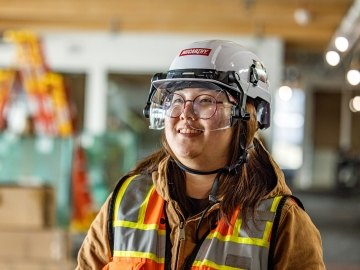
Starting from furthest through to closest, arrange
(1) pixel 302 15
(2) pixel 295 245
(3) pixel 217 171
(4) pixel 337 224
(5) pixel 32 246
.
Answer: (4) pixel 337 224
(1) pixel 302 15
(5) pixel 32 246
(3) pixel 217 171
(2) pixel 295 245

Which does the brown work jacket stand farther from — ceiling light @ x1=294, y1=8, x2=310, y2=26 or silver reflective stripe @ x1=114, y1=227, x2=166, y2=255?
ceiling light @ x1=294, y1=8, x2=310, y2=26

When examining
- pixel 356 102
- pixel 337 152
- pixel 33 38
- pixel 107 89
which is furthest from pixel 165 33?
pixel 337 152

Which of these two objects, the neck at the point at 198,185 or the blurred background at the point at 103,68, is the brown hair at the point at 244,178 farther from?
the blurred background at the point at 103,68

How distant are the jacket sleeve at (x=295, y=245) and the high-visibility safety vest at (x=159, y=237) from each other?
0.08 ft

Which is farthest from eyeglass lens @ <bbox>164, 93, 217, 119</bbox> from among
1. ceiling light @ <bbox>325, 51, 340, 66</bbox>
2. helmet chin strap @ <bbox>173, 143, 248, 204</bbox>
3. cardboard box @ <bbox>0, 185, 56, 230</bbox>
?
ceiling light @ <bbox>325, 51, 340, 66</bbox>

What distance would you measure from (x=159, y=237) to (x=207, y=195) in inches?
6.1

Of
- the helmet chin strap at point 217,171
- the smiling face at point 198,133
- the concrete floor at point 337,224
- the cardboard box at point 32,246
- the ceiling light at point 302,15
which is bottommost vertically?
the concrete floor at point 337,224

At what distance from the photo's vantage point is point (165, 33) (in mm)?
10945

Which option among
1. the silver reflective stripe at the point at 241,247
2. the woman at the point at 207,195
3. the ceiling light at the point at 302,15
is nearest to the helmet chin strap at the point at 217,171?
the woman at the point at 207,195

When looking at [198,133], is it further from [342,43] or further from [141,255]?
[342,43]

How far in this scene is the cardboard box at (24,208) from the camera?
5.43 metres

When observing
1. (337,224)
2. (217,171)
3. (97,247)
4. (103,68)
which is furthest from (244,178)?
(337,224)

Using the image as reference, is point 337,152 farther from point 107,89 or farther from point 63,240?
point 63,240

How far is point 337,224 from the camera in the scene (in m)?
11.9
